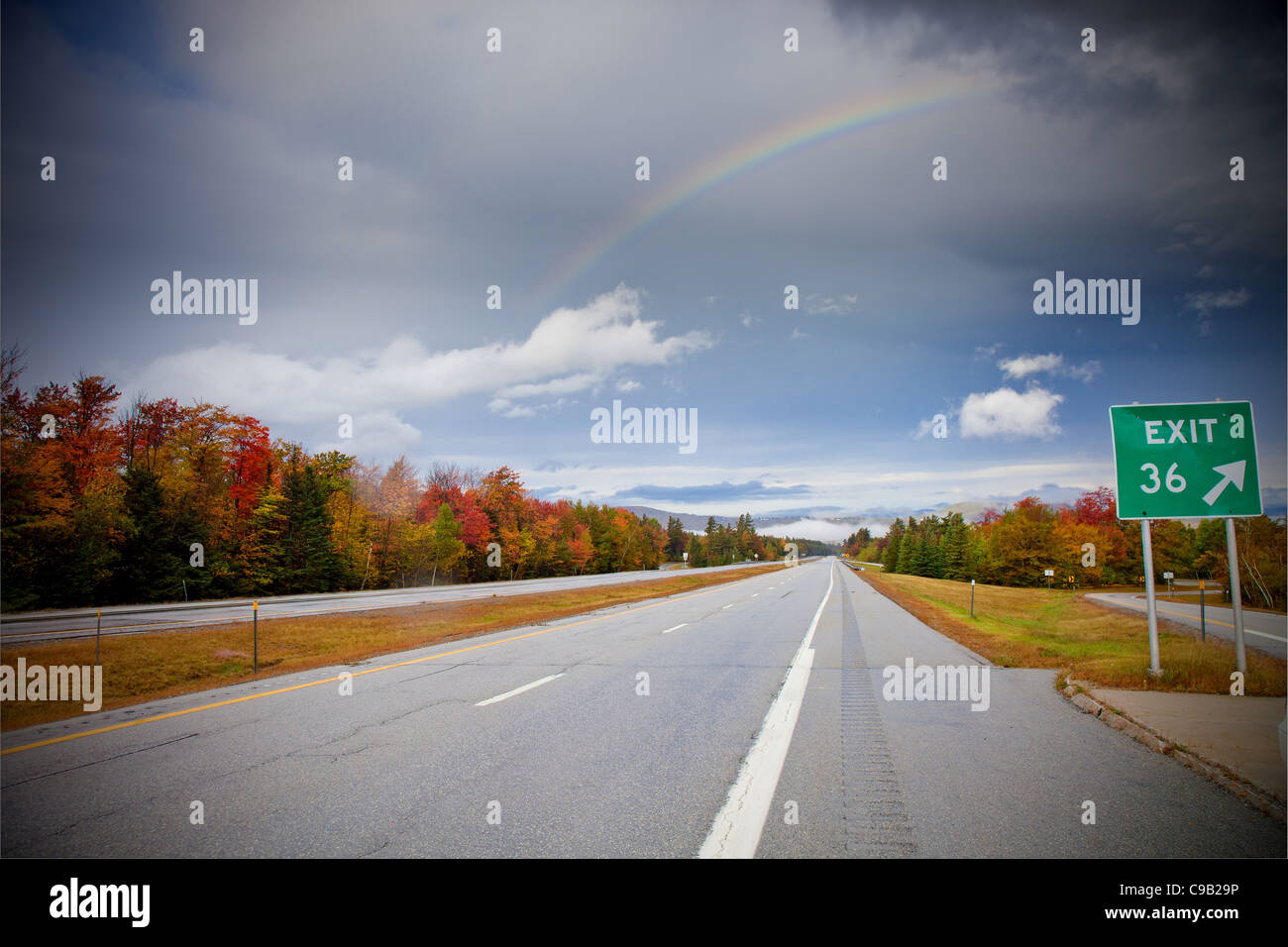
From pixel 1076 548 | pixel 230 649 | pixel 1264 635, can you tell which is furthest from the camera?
pixel 1076 548

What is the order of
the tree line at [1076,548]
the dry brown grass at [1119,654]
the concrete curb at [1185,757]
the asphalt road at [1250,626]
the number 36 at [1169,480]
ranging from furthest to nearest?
1. the tree line at [1076,548]
2. the asphalt road at [1250,626]
3. the number 36 at [1169,480]
4. the dry brown grass at [1119,654]
5. the concrete curb at [1185,757]

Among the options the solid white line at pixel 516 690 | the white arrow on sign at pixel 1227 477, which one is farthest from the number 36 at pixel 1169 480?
the solid white line at pixel 516 690

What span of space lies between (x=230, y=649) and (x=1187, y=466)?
21954mm

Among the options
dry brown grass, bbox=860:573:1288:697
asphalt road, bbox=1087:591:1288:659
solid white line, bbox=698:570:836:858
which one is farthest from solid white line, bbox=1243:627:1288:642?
solid white line, bbox=698:570:836:858

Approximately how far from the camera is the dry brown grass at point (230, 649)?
35.9 feet

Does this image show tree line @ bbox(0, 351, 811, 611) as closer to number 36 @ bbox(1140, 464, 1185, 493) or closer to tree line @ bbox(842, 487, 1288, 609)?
number 36 @ bbox(1140, 464, 1185, 493)

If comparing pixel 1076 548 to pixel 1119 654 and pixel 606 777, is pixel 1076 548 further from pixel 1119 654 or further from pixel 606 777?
pixel 606 777

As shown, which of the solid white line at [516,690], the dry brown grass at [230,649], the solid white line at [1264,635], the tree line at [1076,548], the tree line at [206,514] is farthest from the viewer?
the tree line at [1076,548]

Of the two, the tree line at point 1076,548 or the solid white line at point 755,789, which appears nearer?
the solid white line at point 755,789

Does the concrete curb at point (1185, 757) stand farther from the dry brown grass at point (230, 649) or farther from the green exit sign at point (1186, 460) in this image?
the dry brown grass at point (230, 649)

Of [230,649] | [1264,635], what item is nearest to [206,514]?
[230,649]

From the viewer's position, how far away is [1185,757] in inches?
220
